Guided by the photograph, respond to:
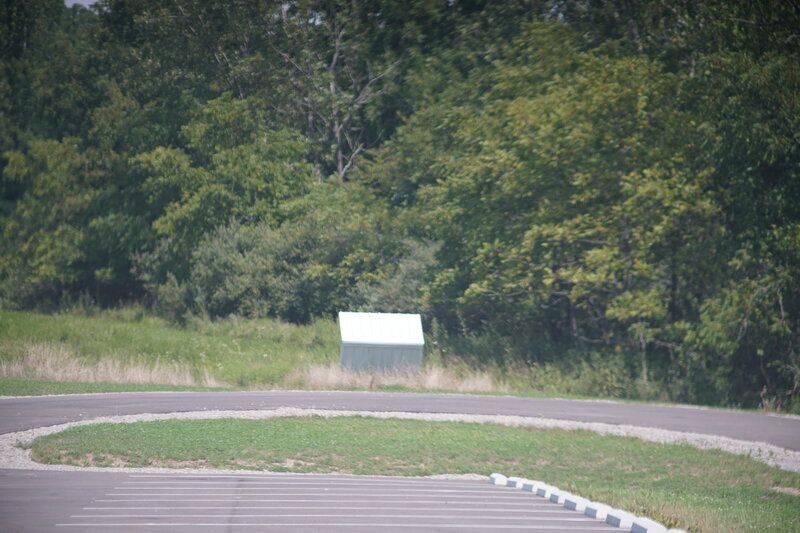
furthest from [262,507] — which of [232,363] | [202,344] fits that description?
[202,344]

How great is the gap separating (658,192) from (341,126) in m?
27.6

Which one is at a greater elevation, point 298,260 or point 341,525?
point 298,260

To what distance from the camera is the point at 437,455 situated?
16.8m

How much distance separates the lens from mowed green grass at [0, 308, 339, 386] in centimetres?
3084

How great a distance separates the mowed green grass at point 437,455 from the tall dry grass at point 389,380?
8.17 m

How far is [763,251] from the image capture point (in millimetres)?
27797

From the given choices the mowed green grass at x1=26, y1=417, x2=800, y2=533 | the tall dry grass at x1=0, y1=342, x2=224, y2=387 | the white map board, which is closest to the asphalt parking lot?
the mowed green grass at x1=26, y1=417, x2=800, y2=533

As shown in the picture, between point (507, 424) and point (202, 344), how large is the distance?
19.9m

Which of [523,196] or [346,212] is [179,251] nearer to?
[346,212]

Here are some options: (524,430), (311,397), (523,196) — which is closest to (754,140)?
(523,196)

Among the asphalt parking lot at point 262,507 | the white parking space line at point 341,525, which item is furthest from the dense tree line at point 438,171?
the white parking space line at point 341,525

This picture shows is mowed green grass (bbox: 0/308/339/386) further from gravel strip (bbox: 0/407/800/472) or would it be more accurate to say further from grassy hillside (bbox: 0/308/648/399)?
gravel strip (bbox: 0/407/800/472)

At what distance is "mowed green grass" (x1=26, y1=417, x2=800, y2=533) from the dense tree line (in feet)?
37.0

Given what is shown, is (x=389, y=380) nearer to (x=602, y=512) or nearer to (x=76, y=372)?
(x=76, y=372)
